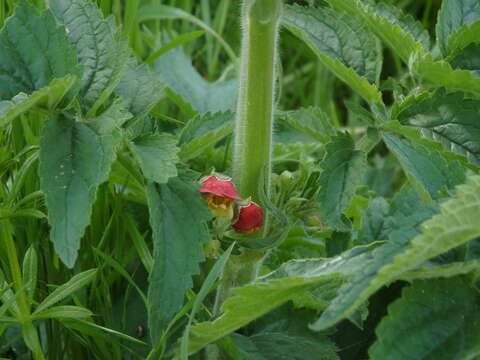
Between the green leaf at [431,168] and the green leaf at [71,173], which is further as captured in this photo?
the green leaf at [431,168]

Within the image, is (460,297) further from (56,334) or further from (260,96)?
(56,334)

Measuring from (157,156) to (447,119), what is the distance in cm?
51

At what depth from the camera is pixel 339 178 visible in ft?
4.67

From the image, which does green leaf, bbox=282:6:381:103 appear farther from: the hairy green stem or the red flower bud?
the red flower bud

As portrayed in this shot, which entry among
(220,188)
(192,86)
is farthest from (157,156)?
(192,86)

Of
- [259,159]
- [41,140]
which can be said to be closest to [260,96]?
[259,159]

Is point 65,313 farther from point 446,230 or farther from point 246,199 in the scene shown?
point 446,230

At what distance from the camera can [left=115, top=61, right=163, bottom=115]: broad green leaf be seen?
1.50 meters

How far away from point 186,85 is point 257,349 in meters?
1.12

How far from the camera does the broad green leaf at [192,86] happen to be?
7.71 feet

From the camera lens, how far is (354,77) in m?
1.42

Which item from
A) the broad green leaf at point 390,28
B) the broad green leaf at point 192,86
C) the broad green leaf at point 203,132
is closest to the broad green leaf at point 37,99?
the broad green leaf at point 203,132

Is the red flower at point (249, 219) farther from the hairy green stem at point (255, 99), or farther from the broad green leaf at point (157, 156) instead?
the broad green leaf at point (157, 156)

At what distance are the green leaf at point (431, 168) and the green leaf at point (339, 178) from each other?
0.08 m
